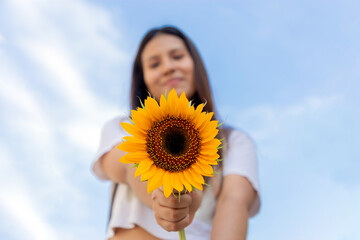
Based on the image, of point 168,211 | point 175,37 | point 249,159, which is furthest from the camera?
point 175,37

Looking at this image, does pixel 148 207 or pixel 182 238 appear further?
pixel 148 207

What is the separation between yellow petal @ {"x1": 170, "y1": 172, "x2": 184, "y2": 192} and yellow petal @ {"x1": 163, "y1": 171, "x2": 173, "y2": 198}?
0.04ft

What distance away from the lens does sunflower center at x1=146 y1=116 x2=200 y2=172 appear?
46.8 inches

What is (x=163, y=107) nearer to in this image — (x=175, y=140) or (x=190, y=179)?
(x=175, y=140)

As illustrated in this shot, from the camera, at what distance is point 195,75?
2717 mm

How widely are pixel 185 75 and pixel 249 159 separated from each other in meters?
0.73

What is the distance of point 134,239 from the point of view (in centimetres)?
212

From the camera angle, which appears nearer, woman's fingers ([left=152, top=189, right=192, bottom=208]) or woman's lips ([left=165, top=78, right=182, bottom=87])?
woman's fingers ([left=152, top=189, right=192, bottom=208])

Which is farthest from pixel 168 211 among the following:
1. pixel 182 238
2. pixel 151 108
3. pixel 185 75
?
pixel 185 75

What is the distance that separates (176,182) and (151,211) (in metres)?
1.08

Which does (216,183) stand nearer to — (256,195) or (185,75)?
(256,195)

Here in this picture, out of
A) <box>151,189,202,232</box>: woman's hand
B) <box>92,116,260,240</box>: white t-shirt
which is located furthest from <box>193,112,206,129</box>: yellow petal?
<box>92,116,260,240</box>: white t-shirt

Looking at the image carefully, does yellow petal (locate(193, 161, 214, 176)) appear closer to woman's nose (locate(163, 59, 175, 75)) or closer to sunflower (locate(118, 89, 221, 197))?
sunflower (locate(118, 89, 221, 197))

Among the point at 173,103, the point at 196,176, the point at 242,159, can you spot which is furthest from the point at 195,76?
the point at 196,176
